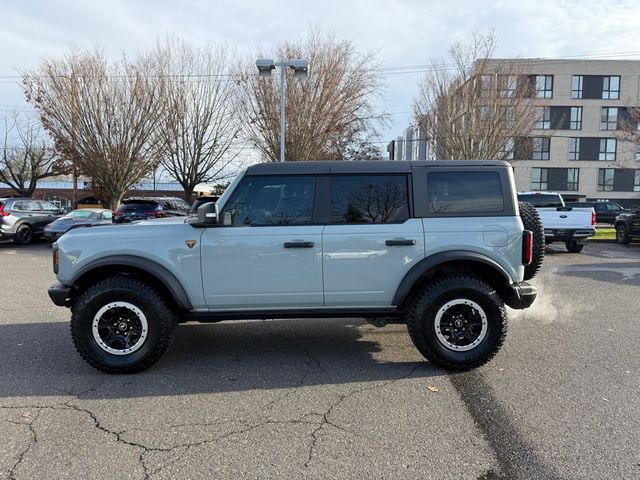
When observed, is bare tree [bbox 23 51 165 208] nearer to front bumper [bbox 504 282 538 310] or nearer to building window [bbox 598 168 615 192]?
front bumper [bbox 504 282 538 310]

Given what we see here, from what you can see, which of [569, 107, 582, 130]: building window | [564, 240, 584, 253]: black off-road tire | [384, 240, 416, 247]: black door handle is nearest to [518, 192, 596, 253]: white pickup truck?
[564, 240, 584, 253]: black off-road tire

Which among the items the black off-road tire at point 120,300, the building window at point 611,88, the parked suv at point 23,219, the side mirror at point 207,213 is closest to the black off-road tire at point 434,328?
the side mirror at point 207,213

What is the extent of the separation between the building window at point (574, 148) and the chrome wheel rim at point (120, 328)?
49.9m

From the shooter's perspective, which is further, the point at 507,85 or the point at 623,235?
the point at 507,85

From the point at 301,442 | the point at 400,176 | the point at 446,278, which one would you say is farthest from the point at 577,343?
the point at 301,442

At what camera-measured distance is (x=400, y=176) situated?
4.43 m

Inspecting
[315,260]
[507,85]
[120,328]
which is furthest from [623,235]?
[120,328]

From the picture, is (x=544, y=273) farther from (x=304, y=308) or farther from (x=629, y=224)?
(x=629, y=224)

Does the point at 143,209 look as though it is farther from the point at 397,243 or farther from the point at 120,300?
the point at 397,243

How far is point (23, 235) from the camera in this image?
16734 mm

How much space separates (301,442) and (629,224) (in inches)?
684

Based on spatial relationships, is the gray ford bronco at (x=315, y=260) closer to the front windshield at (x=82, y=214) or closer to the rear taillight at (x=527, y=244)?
the rear taillight at (x=527, y=244)

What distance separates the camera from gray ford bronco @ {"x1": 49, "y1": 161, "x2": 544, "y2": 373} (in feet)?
13.9

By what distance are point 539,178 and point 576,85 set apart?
9901 millimetres
